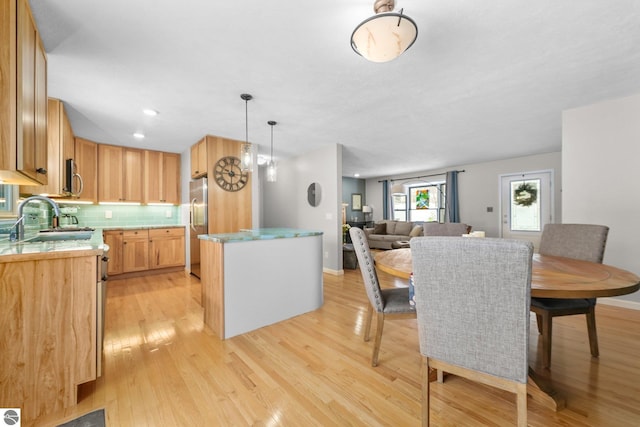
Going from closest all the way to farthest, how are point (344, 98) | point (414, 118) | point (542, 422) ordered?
point (542, 422)
point (344, 98)
point (414, 118)

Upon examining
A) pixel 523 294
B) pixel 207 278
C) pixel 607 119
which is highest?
pixel 607 119

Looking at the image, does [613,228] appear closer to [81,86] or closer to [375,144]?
[375,144]

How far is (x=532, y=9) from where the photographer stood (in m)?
1.57

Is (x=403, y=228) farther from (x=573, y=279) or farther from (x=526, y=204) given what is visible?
(x=573, y=279)

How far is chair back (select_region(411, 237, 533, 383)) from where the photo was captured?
3.17 ft

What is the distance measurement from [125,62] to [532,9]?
291 centimetres

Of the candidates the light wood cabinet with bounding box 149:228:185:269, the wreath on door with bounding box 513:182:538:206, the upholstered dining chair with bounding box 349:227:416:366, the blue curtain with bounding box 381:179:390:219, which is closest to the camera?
the upholstered dining chair with bounding box 349:227:416:366

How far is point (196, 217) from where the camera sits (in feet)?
14.0

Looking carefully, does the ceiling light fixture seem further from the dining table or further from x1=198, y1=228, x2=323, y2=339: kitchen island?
the dining table

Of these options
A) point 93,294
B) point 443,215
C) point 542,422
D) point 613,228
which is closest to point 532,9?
point 542,422

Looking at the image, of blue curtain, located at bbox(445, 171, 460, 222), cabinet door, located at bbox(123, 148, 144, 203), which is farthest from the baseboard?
cabinet door, located at bbox(123, 148, 144, 203)

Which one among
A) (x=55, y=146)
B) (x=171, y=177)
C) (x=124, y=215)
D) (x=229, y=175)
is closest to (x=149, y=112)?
(x=55, y=146)

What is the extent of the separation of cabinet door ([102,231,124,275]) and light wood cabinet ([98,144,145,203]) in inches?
25.3

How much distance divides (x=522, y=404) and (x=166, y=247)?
520 cm
